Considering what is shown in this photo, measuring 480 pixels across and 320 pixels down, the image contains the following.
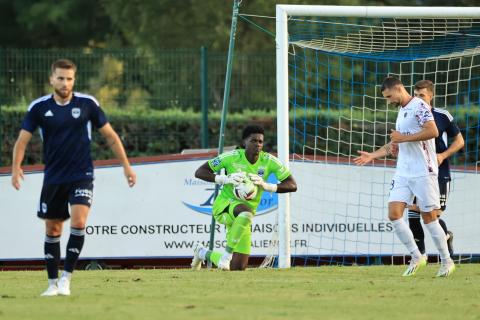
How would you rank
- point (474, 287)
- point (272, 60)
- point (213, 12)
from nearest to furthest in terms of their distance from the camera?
point (474, 287) < point (272, 60) < point (213, 12)

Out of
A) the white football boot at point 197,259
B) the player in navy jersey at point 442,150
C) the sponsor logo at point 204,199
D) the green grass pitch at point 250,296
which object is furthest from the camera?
the sponsor logo at point 204,199

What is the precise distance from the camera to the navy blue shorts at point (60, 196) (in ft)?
34.3

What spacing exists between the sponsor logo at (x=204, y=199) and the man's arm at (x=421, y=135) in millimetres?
4754

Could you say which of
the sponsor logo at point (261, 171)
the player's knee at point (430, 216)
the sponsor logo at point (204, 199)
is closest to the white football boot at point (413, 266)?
the player's knee at point (430, 216)

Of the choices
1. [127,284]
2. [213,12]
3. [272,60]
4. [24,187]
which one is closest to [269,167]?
[127,284]

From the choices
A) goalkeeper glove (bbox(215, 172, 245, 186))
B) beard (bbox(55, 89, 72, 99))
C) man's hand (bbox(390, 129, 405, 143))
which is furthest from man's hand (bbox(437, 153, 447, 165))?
beard (bbox(55, 89, 72, 99))

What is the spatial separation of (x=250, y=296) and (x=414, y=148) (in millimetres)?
3145

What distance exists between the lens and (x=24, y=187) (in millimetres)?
17094

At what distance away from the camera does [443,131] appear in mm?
14320

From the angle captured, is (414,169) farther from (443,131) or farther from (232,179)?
(232,179)

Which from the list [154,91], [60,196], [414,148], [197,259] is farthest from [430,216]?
[154,91]

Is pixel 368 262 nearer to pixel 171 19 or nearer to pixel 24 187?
pixel 24 187

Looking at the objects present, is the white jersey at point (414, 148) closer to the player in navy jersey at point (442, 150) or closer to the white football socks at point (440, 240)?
the white football socks at point (440, 240)

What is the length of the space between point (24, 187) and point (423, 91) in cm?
610
